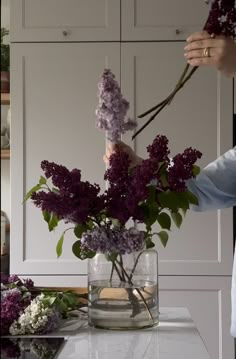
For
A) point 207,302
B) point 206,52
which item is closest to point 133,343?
point 206,52

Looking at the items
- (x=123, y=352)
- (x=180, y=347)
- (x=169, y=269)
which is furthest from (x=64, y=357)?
(x=169, y=269)

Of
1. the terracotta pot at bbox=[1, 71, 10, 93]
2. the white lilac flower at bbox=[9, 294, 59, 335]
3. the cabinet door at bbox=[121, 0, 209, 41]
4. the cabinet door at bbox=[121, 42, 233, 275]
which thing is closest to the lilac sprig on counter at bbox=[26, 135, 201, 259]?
the white lilac flower at bbox=[9, 294, 59, 335]

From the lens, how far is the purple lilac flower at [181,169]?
37.1 inches

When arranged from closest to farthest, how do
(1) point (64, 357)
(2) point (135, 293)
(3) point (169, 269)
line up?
(1) point (64, 357), (2) point (135, 293), (3) point (169, 269)

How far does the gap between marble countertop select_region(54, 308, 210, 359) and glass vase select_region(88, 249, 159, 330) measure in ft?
0.08

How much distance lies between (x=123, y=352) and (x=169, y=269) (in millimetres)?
1364

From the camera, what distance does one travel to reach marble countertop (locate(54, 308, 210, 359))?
0.91m

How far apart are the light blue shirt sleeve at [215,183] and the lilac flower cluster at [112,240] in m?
0.39

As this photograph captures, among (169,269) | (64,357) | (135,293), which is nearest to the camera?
(64,357)

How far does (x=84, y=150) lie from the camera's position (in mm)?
2322

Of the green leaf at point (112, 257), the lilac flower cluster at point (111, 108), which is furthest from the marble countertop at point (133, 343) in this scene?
the lilac flower cluster at point (111, 108)

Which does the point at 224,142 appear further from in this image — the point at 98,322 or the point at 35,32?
the point at 98,322

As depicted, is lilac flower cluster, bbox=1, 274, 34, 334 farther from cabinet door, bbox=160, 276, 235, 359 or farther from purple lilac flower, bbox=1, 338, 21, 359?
cabinet door, bbox=160, 276, 235, 359

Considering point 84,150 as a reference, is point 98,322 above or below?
below
